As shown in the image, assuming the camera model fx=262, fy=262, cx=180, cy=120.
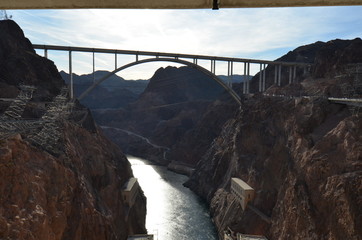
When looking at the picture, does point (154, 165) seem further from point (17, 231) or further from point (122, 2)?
point (122, 2)

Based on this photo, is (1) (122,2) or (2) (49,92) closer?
(1) (122,2)

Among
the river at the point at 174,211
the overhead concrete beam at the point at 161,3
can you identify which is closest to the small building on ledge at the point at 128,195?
the river at the point at 174,211

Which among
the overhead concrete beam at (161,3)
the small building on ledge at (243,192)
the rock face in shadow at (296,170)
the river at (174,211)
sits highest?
the overhead concrete beam at (161,3)

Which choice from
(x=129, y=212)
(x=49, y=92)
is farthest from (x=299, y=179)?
(x=49, y=92)

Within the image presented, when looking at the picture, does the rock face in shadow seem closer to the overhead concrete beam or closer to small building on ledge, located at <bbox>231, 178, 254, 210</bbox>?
small building on ledge, located at <bbox>231, 178, 254, 210</bbox>

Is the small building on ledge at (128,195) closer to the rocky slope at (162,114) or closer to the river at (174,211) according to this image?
the river at (174,211)
